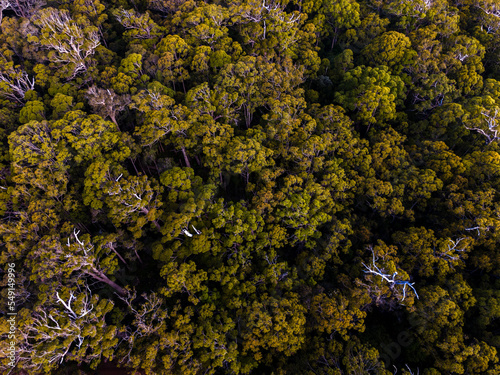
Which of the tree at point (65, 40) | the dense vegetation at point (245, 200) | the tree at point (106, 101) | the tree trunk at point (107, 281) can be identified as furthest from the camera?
the tree at point (65, 40)

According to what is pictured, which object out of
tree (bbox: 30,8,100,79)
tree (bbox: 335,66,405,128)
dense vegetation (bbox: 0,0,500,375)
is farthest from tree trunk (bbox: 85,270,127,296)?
tree (bbox: 335,66,405,128)

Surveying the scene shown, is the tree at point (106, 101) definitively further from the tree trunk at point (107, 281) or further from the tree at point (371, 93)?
the tree at point (371, 93)

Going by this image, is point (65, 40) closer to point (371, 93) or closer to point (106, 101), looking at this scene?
point (106, 101)

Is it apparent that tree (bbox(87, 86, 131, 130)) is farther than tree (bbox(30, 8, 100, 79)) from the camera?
No

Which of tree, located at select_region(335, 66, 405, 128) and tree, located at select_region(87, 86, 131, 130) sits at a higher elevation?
tree, located at select_region(335, 66, 405, 128)

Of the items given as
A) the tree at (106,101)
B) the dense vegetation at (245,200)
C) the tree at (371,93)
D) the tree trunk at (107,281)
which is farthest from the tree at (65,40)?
the tree at (371,93)

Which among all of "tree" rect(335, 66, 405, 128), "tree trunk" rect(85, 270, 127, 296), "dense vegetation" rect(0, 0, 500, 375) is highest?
"tree" rect(335, 66, 405, 128)

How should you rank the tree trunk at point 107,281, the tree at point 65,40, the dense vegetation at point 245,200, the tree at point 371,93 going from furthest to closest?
the tree at point 371,93 < the tree at point 65,40 < the tree trunk at point 107,281 < the dense vegetation at point 245,200

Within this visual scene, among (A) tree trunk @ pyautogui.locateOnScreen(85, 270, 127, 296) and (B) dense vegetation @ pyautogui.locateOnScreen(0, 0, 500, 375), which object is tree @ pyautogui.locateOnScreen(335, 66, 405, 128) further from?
(A) tree trunk @ pyautogui.locateOnScreen(85, 270, 127, 296)

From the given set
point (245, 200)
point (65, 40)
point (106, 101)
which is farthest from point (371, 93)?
point (65, 40)
